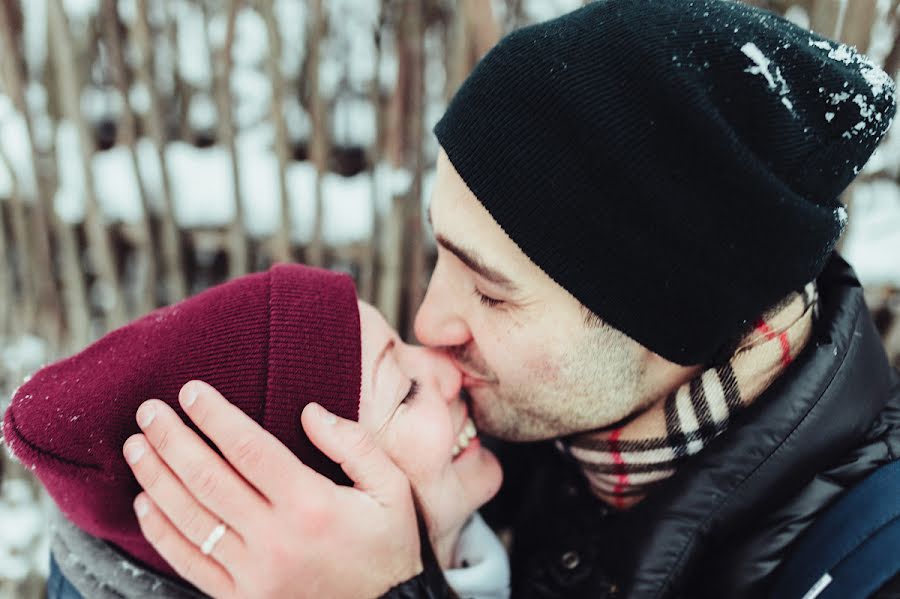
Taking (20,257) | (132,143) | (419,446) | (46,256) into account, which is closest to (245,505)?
(419,446)

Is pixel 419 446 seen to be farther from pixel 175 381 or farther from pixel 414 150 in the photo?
pixel 414 150

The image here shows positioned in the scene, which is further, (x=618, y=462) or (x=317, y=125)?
(x=317, y=125)

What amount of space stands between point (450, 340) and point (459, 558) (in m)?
0.55

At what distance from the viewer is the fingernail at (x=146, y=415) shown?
4.55ft

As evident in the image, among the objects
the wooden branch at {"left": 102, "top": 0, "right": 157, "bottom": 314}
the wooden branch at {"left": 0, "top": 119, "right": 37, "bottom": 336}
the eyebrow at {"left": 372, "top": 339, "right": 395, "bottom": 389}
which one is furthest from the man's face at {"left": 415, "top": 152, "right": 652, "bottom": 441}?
the wooden branch at {"left": 0, "top": 119, "right": 37, "bottom": 336}

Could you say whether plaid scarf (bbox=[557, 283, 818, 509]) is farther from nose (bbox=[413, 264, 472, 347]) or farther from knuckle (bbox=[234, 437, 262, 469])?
knuckle (bbox=[234, 437, 262, 469])

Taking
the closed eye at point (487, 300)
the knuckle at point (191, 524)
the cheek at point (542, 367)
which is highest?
the closed eye at point (487, 300)

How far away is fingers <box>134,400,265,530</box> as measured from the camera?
1391 millimetres

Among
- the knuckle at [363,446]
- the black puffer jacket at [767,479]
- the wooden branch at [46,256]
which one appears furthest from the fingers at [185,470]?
the wooden branch at [46,256]

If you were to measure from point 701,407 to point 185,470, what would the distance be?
1116mm

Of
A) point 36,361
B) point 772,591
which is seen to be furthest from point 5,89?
point 772,591

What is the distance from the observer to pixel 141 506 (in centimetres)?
144

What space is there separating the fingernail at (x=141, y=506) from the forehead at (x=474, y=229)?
865 mm

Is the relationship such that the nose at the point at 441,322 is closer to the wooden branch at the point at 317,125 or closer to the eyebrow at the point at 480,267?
the eyebrow at the point at 480,267
